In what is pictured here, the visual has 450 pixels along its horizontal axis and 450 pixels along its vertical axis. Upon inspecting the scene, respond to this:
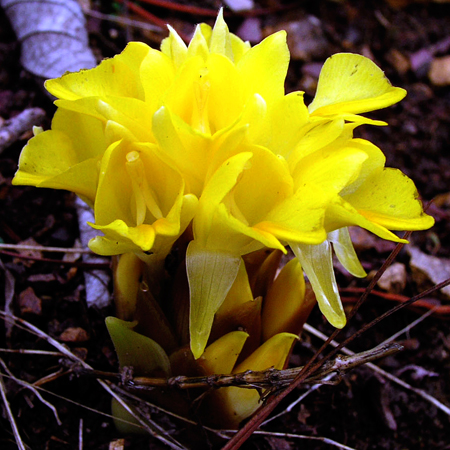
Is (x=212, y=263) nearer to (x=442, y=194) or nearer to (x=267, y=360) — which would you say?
(x=267, y=360)

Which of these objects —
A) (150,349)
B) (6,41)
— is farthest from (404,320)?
(6,41)

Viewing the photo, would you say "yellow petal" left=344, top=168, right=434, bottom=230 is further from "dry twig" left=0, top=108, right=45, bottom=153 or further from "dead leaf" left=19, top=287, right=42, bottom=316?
"dry twig" left=0, top=108, right=45, bottom=153

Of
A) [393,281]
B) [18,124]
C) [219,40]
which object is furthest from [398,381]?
[18,124]

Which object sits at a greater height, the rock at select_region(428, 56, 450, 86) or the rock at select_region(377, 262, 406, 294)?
the rock at select_region(428, 56, 450, 86)

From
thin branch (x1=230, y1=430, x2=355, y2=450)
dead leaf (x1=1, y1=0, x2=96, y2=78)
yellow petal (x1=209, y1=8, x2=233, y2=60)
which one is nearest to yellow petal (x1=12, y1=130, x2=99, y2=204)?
yellow petal (x1=209, y1=8, x2=233, y2=60)

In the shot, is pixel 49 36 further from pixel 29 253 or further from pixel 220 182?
pixel 220 182
